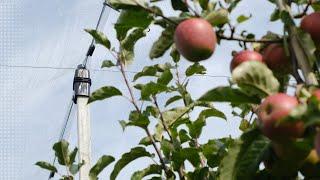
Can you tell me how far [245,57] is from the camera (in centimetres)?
151

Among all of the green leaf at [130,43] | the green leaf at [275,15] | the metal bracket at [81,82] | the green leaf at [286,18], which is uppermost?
the metal bracket at [81,82]

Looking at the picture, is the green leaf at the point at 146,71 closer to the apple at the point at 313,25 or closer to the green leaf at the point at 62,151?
the green leaf at the point at 62,151

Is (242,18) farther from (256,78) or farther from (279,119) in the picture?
(279,119)

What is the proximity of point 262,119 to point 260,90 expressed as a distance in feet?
0.52

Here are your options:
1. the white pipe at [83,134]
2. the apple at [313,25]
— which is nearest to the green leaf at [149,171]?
the apple at [313,25]

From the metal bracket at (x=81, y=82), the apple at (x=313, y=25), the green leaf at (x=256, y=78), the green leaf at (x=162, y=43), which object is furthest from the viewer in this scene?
the metal bracket at (x=81, y=82)

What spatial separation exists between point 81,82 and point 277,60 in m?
6.27

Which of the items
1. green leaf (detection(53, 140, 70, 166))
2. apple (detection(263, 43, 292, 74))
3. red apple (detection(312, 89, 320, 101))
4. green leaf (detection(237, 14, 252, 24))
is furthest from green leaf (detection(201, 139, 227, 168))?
red apple (detection(312, 89, 320, 101))

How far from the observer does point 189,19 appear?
1513 mm

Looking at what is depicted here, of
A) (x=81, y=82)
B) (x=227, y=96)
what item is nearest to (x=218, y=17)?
(x=227, y=96)

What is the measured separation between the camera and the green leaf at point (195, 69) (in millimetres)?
3314

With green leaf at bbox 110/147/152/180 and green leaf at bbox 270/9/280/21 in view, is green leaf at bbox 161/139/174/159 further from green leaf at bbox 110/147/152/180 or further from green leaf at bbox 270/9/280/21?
green leaf at bbox 270/9/280/21

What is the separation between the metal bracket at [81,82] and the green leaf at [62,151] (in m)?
4.55

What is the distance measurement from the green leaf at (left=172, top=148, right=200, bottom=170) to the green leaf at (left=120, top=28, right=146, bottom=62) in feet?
2.06
